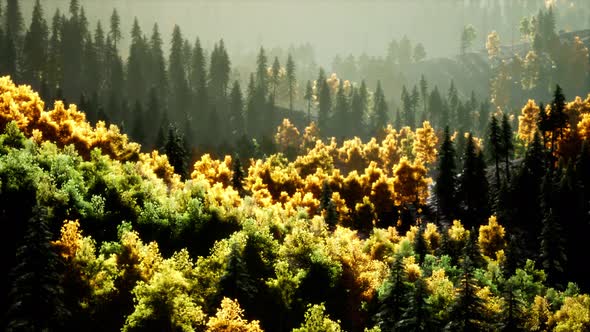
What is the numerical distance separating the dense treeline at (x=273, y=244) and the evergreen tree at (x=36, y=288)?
0.09 metres

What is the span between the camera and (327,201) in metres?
78.7

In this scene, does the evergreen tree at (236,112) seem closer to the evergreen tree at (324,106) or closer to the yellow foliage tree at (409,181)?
the evergreen tree at (324,106)

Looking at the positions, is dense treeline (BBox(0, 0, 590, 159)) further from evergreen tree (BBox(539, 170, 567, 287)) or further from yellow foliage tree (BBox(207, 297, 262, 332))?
yellow foliage tree (BBox(207, 297, 262, 332))

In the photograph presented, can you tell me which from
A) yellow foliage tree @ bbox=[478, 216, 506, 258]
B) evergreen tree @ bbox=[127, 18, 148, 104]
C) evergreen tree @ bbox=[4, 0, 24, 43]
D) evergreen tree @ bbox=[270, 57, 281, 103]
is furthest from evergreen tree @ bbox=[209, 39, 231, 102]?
yellow foliage tree @ bbox=[478, 216, 506, 258]

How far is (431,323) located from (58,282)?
→ 27751 millimetres

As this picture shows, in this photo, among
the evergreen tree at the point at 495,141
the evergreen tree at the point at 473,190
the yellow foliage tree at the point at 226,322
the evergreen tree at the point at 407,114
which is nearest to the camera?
the yellow foliage tree at the point at 226,322

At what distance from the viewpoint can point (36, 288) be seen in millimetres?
32062

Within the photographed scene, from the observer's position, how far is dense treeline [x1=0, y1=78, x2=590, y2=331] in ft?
121

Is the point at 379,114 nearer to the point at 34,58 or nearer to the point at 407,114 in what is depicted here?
the point at 407,114

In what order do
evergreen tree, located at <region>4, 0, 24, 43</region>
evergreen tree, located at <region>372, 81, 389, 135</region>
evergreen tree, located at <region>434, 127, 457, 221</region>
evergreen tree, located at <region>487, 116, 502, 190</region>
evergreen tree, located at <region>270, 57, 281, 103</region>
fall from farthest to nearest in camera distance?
evergreen tree, located at <region>270, 57, 281, 103</region> < evergreen tree, located at <region>4, 0, 24, 43</region> < evergreen tree, located at <region>372, 81, 389, 135</region> < evergreen tree, located at <region>434, 127, 457, 221</region> < evergreen tree, located at <region>487, 116, 502, 190</region>

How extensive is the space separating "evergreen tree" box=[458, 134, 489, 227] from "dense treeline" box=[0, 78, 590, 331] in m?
0.23

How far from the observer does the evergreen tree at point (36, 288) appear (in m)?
31.5

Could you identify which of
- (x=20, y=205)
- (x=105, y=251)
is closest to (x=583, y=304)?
(x=105, y=251)

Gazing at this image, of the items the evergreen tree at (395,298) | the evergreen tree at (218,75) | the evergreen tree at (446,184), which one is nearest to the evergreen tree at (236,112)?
the evergreen tree at (218,75)
